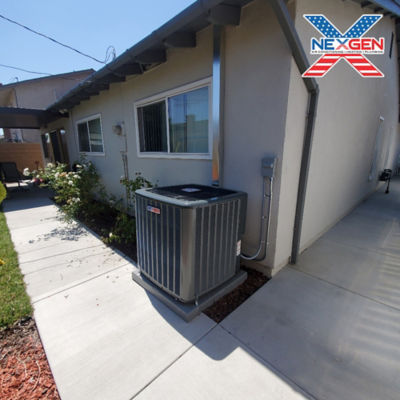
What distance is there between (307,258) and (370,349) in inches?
53.9

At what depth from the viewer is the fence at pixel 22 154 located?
11031 millimetres

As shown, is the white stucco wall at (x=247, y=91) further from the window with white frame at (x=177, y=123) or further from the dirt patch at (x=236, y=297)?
the dirt patch at (x=236, y=297)

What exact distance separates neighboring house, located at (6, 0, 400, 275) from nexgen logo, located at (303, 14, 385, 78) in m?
0.10

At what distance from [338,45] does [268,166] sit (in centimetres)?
208

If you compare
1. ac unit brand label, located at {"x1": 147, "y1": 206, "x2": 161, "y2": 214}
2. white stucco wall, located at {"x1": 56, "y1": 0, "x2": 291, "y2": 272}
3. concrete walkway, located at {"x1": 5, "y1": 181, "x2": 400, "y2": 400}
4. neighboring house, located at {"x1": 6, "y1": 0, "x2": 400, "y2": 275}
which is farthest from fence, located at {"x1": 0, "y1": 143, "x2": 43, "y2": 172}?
ac unit brand label, located at {"x1": 147, "y1": 206, "x2": 161, "y2": 214}

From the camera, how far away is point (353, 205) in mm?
4918

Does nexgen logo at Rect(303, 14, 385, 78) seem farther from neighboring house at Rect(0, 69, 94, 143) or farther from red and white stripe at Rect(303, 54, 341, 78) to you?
neighboring house at Rect(0, 69, 94, 143)

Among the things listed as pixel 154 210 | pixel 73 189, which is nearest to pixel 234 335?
pixel 154 210

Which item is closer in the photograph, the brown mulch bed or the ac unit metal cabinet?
the brown mulch bed

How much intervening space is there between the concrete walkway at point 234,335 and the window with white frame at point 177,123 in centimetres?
198

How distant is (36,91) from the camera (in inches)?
469

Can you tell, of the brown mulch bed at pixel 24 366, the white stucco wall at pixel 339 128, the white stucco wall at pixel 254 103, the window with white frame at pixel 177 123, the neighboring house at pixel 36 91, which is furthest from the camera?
the neighboring house at pixel 36 91

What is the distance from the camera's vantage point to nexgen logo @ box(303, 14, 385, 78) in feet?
7.59

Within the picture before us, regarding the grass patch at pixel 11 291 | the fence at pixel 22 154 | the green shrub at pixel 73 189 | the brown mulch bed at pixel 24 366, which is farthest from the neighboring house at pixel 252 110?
the fence at pixel 22 154
